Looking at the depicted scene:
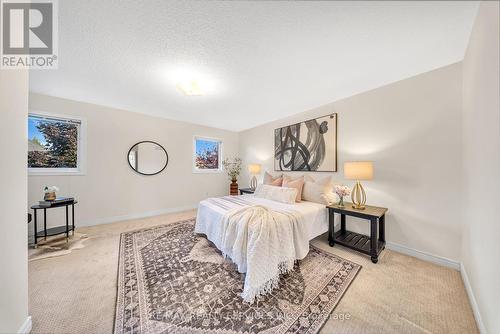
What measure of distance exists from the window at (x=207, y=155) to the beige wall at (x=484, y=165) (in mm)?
4673

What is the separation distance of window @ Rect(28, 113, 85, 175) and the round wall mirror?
82cm

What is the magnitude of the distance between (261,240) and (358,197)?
165 centimetres

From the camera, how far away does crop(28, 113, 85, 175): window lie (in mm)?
2832

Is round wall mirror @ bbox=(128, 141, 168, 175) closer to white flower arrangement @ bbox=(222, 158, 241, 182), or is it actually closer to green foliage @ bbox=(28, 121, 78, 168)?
green foliage @ bbox=(28, 121, 78, 168)

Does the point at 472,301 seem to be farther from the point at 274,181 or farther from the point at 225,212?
the point at 274,181

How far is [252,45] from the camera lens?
167cm

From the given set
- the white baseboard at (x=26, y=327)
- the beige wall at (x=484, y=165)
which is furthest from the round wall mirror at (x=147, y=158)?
the beige wall at (x=484, y=165)

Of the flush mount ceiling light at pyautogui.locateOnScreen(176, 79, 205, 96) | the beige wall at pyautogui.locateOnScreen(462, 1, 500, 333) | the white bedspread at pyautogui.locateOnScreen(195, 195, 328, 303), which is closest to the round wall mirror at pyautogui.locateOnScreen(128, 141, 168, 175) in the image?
the flush mount ceiling light at pyautogui.locateOnScreen(176, 79, 205, 96)

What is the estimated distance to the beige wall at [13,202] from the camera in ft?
3.22

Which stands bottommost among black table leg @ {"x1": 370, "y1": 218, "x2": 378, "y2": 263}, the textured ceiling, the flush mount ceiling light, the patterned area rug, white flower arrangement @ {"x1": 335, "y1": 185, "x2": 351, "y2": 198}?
the patterned area rug

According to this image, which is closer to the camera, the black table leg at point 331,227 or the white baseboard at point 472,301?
the white baseboard at point 472,301

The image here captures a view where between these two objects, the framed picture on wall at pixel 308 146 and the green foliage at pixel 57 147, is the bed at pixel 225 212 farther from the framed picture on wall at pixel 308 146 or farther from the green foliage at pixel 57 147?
the green foliage at pixel 57 147

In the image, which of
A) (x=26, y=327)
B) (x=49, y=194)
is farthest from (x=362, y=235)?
(x=49, y=194)

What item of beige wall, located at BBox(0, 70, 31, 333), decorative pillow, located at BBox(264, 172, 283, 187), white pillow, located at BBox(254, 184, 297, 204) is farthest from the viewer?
decorative pillow, located at BBox(264, 172, 283, 187)
